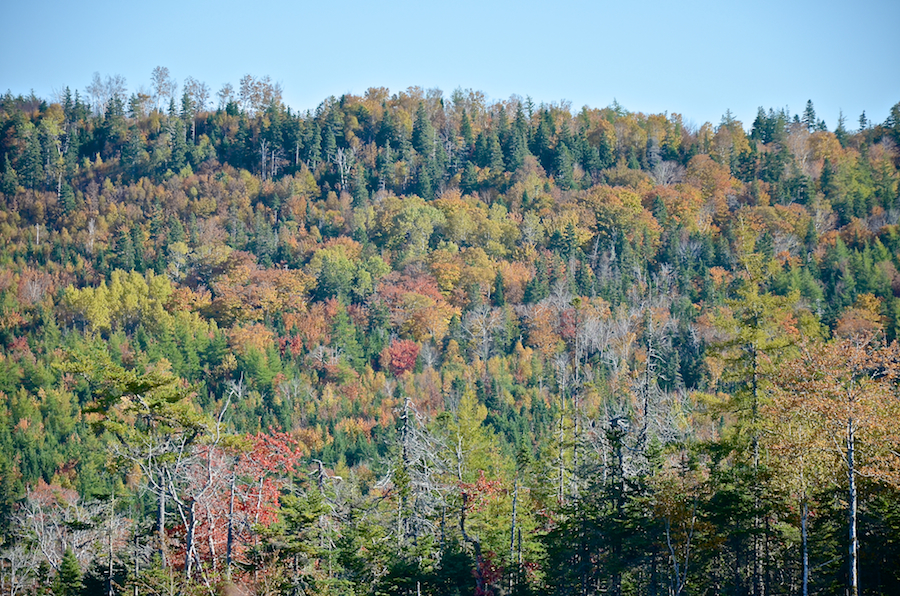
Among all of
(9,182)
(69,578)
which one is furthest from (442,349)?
(9,182)

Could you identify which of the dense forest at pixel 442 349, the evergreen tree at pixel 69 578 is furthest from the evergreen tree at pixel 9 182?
the evergreen tree at pixel 69 578

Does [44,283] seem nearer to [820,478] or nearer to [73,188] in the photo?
[73,188]

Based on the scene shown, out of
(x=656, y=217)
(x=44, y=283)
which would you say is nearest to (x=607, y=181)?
(x=656, y=217)

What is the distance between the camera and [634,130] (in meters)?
126

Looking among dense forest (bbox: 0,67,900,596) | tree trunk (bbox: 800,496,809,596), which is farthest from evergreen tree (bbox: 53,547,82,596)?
tree trunk (bbox: 800,496,809,596)

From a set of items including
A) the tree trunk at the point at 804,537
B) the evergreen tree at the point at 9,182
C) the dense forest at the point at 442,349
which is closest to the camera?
the tree trunk at the point at 804,537

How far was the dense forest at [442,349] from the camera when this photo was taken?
26.4 meters

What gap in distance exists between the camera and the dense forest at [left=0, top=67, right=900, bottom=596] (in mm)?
26438

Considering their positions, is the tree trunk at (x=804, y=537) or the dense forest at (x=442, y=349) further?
the dense forest at (x=442, y=349)

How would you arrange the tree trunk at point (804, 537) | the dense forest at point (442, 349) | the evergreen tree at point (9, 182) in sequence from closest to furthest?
the tree trunk at point (804, 537), the dense forest at point (442, 349), the evergreen tree at point (9, 182)

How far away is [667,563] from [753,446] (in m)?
4.59

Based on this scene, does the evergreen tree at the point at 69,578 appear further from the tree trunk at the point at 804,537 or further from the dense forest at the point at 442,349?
the tree trunk at the point at 804,537

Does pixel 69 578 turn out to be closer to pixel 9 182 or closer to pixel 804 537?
pixel 804 537

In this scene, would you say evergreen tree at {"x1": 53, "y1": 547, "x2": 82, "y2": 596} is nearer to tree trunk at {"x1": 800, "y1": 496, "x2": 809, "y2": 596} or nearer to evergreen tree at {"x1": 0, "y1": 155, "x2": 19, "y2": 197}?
tree trunk at {"x1": 800, "y1": 496, "x2": 809, "y2": 596}
